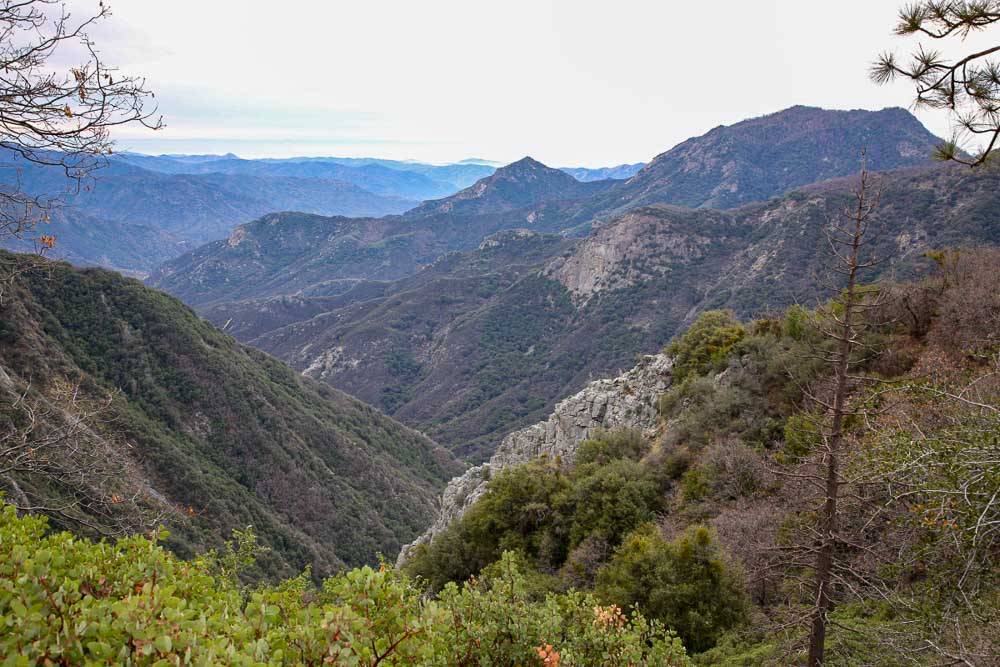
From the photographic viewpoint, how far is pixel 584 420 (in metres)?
32.9

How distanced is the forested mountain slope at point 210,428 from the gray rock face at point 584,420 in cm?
Result: 2262

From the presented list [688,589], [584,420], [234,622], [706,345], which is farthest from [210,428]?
[234,622]

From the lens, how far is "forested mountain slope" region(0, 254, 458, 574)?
166 feet

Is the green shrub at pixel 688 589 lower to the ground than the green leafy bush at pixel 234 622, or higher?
lower

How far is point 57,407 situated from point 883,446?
14444 millimetres

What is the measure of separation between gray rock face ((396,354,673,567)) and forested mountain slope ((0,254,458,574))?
22.6m

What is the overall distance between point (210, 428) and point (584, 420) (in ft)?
172

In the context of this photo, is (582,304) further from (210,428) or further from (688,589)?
(688,589)

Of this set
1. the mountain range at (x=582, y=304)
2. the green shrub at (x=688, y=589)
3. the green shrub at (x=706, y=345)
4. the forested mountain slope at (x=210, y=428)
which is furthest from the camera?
the mountain range at (x=582, y=304)

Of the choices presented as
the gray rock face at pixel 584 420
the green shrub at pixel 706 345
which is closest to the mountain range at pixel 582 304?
the green shrub at pixel 706 345

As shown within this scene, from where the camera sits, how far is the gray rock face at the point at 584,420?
30016mm

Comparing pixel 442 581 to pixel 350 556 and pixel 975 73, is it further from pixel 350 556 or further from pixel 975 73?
pixel 350 556

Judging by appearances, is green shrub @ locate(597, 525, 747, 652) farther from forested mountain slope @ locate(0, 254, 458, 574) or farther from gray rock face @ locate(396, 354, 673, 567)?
forested mountain slope @ locate(0, 254, 458, 574)

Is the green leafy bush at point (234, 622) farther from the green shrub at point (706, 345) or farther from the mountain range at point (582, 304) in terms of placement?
the mountain range at point (582, 304)
